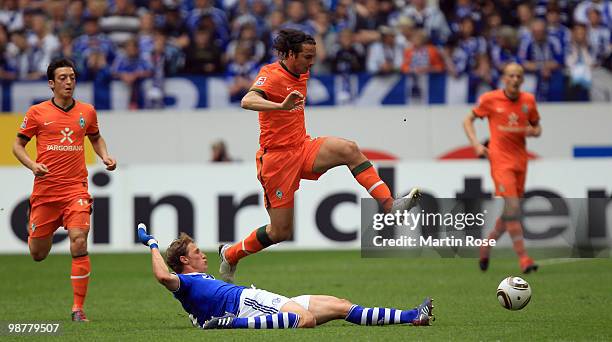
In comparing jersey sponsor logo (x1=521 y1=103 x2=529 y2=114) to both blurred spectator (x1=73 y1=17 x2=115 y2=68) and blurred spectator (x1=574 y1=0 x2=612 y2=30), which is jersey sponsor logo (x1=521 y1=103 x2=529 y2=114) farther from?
blurred spectator (x1=73 y1=17 x2=115 y2=68)

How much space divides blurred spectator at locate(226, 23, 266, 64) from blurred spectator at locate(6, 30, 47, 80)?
346cm

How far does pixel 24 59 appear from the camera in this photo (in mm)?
22203

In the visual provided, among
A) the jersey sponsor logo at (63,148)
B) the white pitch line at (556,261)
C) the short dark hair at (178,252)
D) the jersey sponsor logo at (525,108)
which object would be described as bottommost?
the white pitch line at (556,261)

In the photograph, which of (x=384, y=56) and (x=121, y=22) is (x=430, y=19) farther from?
(x=121, y=22)

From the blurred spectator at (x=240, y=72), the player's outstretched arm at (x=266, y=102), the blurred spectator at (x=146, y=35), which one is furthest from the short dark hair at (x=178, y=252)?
the blurred spectator at (x=146, y=35)

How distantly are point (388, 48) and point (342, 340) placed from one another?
1314cm

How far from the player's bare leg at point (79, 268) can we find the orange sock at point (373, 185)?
2571mm

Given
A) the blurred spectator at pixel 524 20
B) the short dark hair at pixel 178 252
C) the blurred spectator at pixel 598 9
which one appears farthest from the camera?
the blurred spectator at pixel 598 9

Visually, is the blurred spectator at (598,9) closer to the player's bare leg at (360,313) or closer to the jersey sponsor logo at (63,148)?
the jersey sponsor logo at (63,148)

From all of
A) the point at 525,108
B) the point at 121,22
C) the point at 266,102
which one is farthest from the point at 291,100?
the point at 121,22

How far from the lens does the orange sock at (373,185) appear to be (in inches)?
432

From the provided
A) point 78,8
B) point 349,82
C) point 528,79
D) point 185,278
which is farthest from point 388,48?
point 185,278

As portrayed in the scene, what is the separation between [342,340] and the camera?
8836 millimetres

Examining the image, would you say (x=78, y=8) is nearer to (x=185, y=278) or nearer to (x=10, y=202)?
(x=10, y=202)
